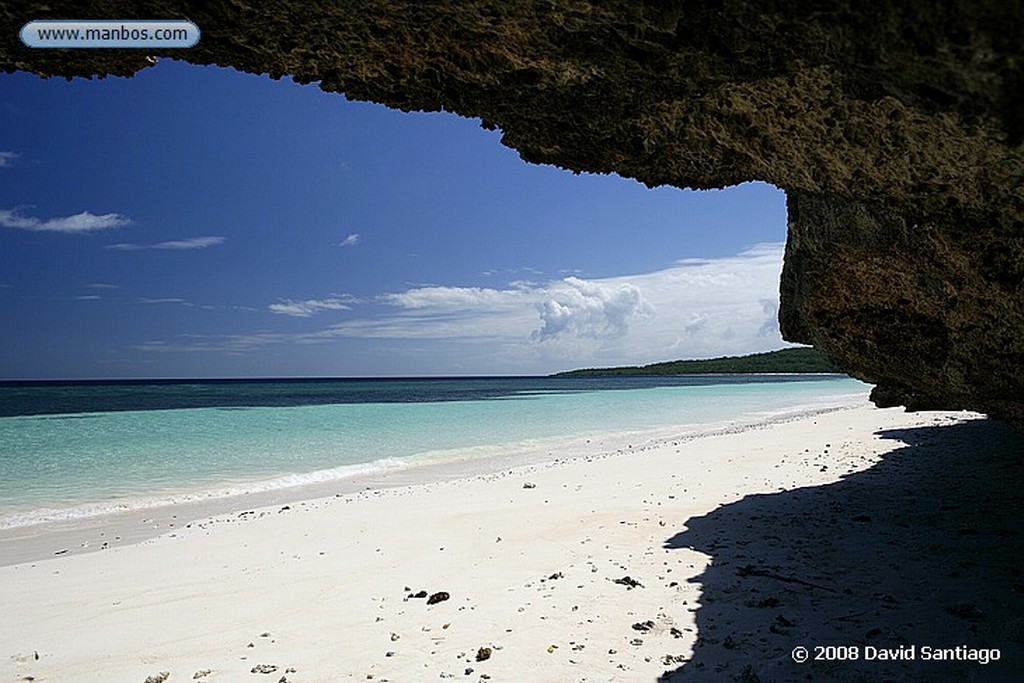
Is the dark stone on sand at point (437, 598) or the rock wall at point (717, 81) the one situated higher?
the rock wall at point (717, 81)

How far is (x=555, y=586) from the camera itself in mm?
5711

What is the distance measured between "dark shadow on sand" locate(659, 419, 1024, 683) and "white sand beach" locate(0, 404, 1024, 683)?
0.03 metres

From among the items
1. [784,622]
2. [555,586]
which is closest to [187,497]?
[555,586]

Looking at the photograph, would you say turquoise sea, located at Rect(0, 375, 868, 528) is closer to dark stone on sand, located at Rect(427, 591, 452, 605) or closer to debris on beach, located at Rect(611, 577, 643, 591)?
dark stone on sand, located at Rect(427, 591, 452, 605)

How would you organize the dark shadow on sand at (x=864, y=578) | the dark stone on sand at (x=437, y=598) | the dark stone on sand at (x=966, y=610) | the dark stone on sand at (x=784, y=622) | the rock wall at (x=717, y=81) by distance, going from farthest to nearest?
the dark stone on sand at (x=437, y=598) → the dark stone on sand at (x=784, y=622) → the dark stone on sand at (x=966, y=610) → the dark shadow on sand at (x=864, y=578) → the rock wall at (x=717, y=81)

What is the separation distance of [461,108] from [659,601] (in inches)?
163

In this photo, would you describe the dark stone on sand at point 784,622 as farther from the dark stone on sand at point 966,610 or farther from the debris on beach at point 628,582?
the debris on beach at point 628,582

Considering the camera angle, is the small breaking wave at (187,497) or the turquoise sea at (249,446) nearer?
the small breaking wave at (187,497)

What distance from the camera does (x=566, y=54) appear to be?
93.2 inches

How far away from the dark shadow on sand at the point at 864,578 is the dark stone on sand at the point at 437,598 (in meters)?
2.10

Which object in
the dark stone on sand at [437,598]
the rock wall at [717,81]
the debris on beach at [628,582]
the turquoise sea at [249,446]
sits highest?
the rock wall at [717,81]

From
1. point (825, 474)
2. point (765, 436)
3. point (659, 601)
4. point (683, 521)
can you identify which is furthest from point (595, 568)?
point (765, 436)

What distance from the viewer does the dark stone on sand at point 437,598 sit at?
18.2 feet

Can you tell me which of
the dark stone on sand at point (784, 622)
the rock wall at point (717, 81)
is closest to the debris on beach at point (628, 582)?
the dark stone on sand at point (784, 622)
